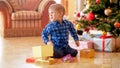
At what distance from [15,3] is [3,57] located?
6.80 feet

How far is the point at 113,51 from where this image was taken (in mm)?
3445

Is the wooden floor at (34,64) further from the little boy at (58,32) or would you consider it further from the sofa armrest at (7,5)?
the sofa armrest at (7,5)

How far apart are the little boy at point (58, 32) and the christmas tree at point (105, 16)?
0.69m

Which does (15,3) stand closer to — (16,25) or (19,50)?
(16,25)

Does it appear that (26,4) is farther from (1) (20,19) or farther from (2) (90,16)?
(2) (90,16)

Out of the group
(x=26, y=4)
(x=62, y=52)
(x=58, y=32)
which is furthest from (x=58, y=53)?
(x=26, y=4)

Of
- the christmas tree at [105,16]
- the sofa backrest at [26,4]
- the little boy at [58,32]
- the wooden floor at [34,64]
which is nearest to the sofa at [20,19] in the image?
the sofa backrest at [26,4]

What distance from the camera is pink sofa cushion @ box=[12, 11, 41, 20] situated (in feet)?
15.3

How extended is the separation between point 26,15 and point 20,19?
125 millimetres

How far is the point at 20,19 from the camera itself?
15.5 feet

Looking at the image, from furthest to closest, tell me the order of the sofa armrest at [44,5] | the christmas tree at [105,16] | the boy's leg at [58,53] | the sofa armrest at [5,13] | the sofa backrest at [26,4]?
the sofa backrest at [26,4] → the sofa armrest at [44,5] → the sofa armrest at [5,13] → the boy's leg at [58,53] → the christmas tree at [105,16]

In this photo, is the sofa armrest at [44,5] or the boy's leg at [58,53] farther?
the sofa armrest at [44,5]

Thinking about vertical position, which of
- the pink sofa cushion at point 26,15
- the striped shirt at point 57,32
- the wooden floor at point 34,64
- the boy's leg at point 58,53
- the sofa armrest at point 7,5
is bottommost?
the wooden floor at point 34,64

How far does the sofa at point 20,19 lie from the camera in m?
4.66
